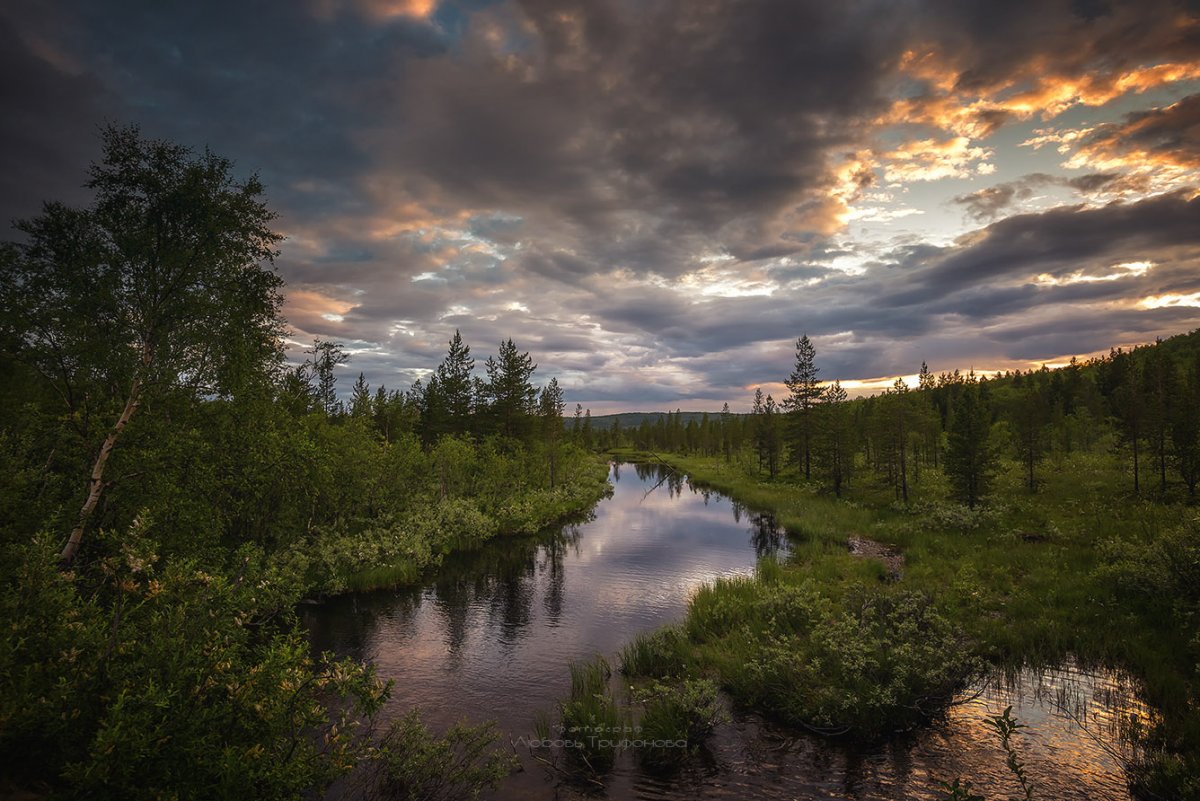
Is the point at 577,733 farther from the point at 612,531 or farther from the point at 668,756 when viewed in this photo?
the point at 612,531

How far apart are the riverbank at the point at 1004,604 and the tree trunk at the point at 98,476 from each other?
1483 centimetres

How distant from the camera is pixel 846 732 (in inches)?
464

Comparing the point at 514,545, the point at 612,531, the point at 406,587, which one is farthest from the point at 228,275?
the point at 612,531

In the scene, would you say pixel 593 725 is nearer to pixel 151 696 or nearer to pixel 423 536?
pixel 151 696

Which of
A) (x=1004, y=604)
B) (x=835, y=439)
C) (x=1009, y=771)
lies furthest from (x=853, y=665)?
(x=835, y=439)

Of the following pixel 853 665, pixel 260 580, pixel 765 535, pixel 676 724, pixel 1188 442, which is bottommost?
pixel 765 535

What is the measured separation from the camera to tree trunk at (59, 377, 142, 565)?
11651 mm

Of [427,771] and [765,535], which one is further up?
[427,771]

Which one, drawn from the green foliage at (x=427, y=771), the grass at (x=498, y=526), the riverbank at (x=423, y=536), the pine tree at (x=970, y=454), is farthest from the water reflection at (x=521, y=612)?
the pine tree at (x=970, y=454)

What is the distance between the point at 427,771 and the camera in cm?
978

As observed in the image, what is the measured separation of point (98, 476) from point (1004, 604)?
29.0 meters

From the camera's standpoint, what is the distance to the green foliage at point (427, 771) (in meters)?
9.68

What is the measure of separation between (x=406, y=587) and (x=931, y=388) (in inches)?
5276

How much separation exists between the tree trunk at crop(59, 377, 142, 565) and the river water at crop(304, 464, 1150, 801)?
8.45 meters
